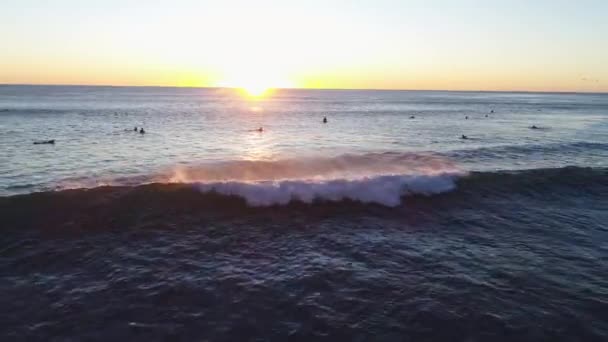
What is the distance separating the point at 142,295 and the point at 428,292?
362 inches

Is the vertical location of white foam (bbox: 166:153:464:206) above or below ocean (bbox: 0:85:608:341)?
above

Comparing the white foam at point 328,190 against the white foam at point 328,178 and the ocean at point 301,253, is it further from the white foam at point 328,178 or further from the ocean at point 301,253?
the ocean at point 301,253

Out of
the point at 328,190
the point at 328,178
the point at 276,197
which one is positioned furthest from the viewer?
the point at 328,178

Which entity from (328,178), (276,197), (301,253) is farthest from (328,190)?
(301,253)

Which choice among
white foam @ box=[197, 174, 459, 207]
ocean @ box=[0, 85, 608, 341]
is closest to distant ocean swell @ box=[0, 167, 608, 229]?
white foam @ box=[197, 174, 459, 207]

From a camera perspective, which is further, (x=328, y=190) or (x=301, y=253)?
(x=328, y=190)

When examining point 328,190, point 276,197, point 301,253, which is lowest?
point 301,253

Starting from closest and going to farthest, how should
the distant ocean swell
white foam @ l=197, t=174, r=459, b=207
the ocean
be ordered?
the ocean < the distant ocean swell < white foam @ l=197, t=174, r=459, b=207

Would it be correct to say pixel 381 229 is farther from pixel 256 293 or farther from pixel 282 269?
pixel 256 293

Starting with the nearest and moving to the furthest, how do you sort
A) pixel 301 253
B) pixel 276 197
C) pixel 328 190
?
pixel 301 253 → pixel 276 197 → pixel 328 190

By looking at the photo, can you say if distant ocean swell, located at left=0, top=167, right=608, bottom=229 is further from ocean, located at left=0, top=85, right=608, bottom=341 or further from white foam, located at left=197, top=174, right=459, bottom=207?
ocean, located at left=0, top=85, right=608, bottom=341

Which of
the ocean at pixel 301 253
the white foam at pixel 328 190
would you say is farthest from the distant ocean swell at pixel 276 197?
the ocean at pixel 301 253

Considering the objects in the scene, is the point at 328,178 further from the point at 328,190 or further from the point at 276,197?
the point at 276,197

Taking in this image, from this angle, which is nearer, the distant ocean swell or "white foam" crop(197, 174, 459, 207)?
the distant ocean swell
